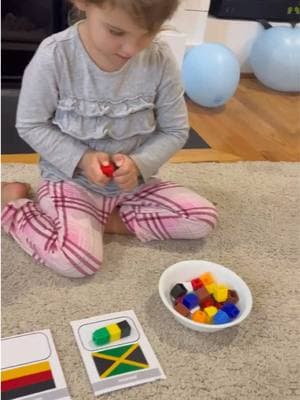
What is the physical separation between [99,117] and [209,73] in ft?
2.59

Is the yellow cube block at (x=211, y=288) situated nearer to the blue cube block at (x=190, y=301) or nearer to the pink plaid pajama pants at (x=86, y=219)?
the blue cube block at (x=190, y=301)

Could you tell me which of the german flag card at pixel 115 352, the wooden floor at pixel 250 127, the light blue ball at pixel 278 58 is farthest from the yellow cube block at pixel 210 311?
the light blue ball at pixel 278 58

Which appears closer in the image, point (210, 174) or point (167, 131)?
point (167, 131)

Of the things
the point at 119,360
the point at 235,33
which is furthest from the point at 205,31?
the point at 119,360

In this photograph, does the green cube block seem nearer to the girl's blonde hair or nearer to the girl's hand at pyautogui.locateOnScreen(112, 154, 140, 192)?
the girl's hand at pyautogui.locateOnScreen(112, 154, 140, 192)

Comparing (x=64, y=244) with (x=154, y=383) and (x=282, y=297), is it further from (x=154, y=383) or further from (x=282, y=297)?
(x=282, y=297)

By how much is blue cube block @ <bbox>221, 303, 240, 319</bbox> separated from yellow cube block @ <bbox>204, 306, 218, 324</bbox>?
0.5 inches

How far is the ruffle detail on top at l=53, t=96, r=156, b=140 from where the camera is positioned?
0.92 m

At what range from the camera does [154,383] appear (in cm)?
76

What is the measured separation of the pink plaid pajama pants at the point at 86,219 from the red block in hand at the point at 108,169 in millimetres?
98

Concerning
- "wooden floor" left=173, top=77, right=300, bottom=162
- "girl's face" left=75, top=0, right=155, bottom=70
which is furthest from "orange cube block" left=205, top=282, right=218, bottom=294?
"wooden floor" left=173, top=77, right=300, bottom=162

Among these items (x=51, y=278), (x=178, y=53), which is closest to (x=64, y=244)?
(x=51, y=278)

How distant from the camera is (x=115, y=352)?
0.79 metres

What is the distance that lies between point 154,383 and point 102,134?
1.43 feet
